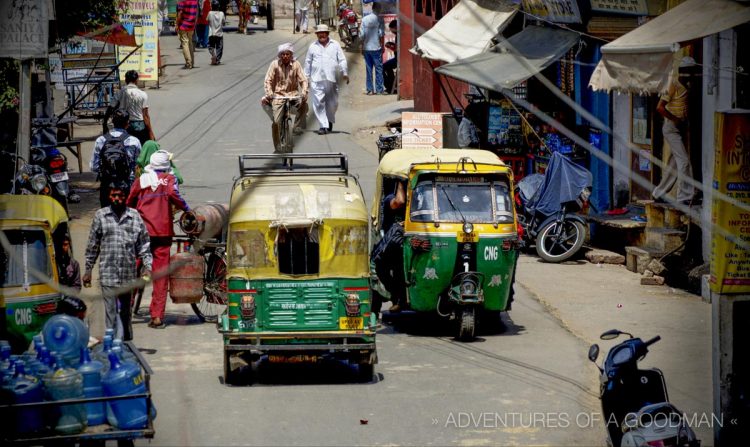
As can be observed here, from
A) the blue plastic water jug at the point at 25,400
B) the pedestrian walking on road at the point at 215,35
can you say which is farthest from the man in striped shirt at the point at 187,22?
the blue plastic water jug at the point at 25,400

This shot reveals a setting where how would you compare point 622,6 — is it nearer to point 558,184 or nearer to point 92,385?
point 558,184

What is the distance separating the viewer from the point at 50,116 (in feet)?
61.1

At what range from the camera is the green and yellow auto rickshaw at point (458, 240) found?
12430 mm

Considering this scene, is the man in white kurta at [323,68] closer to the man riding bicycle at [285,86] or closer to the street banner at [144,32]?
the man riding bicycle at [285,86]

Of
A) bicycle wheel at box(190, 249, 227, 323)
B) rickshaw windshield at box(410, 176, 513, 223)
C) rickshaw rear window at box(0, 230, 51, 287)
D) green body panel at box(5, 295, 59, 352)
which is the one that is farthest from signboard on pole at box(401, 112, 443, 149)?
green body panel at box(5, 295, 59, 352)

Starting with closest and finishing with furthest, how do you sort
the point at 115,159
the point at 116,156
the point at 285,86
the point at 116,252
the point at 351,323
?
the point at 351,323 → the point at 116,252 → the point at 115,159 → the point at 116,156 → the point at 285,86

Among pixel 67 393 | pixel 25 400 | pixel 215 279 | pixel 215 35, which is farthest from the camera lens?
pixel 215 35

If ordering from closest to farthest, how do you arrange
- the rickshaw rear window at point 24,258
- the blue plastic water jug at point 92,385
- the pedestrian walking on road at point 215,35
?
the blue plastic water jug at point 92,385, the rickshaw rear window at point 24,258, the pedestrian walking on road at point 215,35

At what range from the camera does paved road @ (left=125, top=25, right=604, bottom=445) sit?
9273 millimetres

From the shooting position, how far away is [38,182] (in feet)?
48.1

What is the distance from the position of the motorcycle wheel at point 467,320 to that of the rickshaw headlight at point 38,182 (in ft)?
19.1

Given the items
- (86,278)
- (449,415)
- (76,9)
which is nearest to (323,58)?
(76,9)

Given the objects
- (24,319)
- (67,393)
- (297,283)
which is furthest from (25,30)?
(67,393)

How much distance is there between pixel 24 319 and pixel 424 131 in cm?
1171
